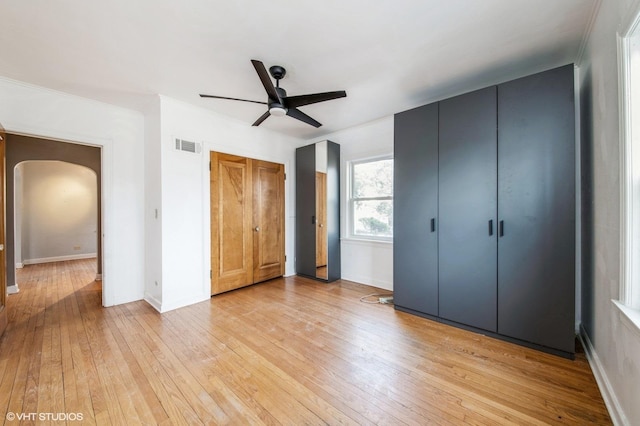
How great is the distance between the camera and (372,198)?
4047mm

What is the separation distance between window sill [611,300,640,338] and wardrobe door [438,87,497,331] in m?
0.99

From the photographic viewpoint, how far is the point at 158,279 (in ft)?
10.4

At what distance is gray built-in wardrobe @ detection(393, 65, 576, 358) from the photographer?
2051mm

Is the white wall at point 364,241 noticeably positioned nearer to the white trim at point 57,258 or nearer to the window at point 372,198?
the window at point 372,198

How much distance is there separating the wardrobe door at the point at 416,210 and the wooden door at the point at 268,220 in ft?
7.25

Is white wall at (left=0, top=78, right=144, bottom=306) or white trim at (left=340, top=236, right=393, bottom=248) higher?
white wall at (left=0, top=78, right=144, bottom=306)

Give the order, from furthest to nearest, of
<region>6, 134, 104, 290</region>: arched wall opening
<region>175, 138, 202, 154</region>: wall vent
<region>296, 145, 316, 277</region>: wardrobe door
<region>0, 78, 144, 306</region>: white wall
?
<region>296, 145, 316, 277</region>: wardrobe door → <region>6, 134, 104, 290</region>: arched wall opening → <region>175, 138, 202, 154</region>: wall vent → <region>0, 78, 144, 306</region>: white wall

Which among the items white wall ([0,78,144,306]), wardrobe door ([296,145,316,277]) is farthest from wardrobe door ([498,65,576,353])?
white wall ([0,78,144,306])

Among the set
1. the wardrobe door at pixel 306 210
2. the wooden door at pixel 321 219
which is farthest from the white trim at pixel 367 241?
the wardrobe door at pixel 306 210

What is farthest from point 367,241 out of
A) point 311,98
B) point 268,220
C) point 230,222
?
point 311,98

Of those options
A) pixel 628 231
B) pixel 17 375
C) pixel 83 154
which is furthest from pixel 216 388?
pixel 83 154

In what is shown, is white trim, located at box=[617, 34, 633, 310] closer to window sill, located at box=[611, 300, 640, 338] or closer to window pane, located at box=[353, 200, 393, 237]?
window sill, located at box=[611, 300, 640, 338]

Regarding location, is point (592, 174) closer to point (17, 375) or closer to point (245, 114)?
point (245, 114)

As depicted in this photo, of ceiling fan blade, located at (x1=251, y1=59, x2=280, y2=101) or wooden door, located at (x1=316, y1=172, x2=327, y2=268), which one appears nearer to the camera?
ceiling fan blade, located at (x1=251, y1=59, x2=280, y2=101)
